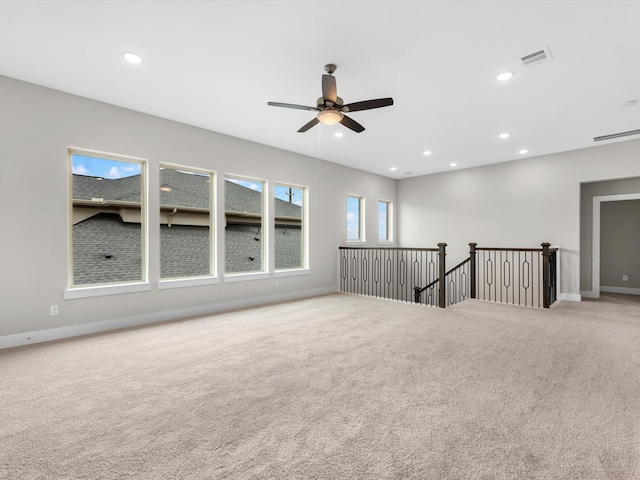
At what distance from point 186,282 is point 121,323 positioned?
99 cm

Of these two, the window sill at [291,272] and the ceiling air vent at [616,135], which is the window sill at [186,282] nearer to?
the window sill at [291,272]

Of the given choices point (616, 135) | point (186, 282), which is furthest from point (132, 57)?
point (616, 135)

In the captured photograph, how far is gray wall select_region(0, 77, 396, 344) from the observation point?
11.2 feet

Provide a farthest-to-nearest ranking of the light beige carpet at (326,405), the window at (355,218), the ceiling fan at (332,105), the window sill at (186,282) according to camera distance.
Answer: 1. the window at (355,218)
2. the window sill at (186,282)
3. the ceiling fan at (332,105)
4. the light beige carpet at (326,405)

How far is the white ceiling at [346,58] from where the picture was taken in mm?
2432

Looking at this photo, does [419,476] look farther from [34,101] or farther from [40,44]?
[34,101]

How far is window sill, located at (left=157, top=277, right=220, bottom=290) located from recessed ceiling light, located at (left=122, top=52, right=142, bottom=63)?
9.36 feet

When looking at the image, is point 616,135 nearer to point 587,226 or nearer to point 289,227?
point 587,226

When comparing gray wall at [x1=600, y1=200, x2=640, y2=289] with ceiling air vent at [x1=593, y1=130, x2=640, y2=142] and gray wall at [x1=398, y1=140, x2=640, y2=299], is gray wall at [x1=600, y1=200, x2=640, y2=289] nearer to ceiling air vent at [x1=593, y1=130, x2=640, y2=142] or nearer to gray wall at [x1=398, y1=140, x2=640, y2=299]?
gray wall at [x1=398, y1=140, x2=640, y2=299]

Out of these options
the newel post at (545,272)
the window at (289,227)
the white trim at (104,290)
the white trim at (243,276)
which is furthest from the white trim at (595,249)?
the white trim at (104,290)

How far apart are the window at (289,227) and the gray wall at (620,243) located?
23.1 ft

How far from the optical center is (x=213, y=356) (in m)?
3.12

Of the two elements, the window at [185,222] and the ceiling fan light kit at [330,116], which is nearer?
the ceiling fan light kit at [330,116]

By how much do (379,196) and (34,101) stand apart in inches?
275
